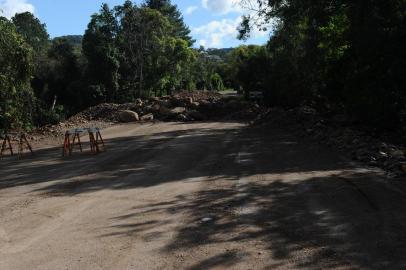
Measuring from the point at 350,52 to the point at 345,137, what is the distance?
4.30 m

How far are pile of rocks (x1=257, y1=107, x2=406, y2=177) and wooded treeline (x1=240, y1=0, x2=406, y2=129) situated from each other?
2.66 feet

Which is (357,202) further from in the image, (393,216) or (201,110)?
(201,110)

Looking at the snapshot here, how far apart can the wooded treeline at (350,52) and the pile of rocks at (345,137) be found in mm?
810

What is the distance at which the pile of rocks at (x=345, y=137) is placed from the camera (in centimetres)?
1249

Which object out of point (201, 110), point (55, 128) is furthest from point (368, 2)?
point (201, 110)

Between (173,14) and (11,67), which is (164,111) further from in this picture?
(173,14)

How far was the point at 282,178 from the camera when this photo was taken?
10984 millimetres

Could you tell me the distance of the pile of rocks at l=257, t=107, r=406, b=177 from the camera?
12.5 metres

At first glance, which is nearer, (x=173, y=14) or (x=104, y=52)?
(x=104, y=52)

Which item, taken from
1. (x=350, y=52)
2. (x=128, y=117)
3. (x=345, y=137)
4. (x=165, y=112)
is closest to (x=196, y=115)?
(x=165, y=112)

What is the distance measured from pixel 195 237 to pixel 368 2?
11763 mm

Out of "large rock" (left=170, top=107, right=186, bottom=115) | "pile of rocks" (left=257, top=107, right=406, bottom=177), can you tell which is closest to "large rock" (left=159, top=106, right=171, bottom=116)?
"large rock" (left=170, top=107, right=186, bottom=115)

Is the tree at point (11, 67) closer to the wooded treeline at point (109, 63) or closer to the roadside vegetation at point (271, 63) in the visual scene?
the roadside vegetation at point (271, 63)

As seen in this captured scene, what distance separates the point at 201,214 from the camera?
7871 millimetres
